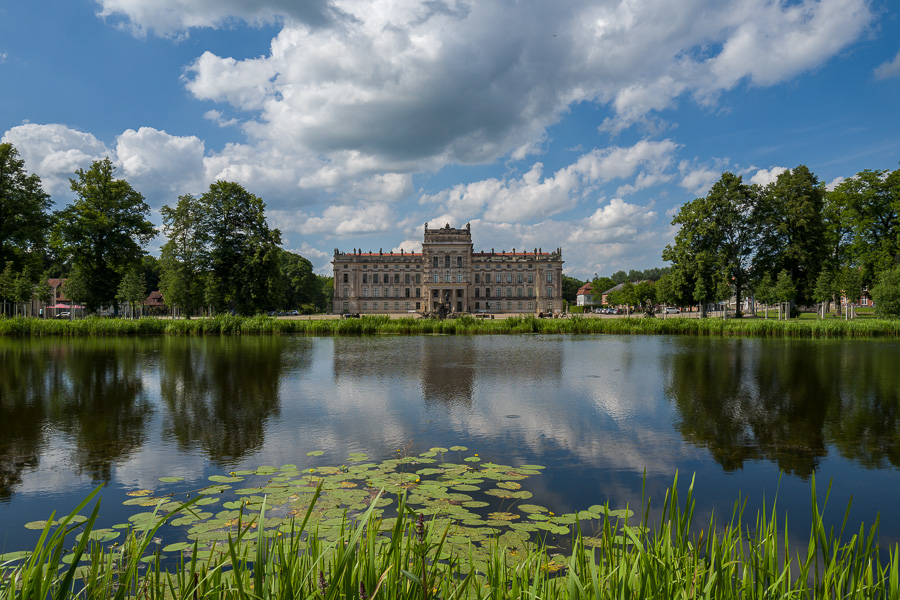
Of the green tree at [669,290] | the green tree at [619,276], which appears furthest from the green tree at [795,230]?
the green tree at [619,276]

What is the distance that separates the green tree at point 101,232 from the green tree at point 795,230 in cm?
5163

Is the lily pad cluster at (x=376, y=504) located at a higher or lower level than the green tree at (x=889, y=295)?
lower

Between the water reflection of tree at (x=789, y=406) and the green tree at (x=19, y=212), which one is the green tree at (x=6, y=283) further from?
the water reflection of tree at (x=789, y=406)


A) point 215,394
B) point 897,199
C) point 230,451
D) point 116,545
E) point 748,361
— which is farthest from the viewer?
point 897,199

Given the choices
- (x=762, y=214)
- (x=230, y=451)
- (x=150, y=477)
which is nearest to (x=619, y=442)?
(x=230, y=451)

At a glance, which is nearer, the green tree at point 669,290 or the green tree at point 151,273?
the green tree at point 669,290

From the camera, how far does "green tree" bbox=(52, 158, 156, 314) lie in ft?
127

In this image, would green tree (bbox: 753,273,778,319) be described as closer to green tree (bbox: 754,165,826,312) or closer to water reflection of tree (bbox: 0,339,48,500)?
green tree (bbox: 754,165,826,312)

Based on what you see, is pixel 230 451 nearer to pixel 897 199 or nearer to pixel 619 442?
pixel 619 442

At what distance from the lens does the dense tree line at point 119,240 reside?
37.7m

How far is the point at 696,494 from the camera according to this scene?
6160 millimetres

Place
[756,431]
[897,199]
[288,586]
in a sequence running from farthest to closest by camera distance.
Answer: [897,199] < [756,431] < [288,586]

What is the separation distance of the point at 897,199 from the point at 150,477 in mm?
54362

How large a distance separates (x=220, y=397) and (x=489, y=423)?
6.67m
